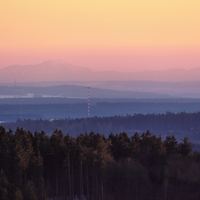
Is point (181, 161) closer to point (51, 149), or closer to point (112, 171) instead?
point (112, 171)

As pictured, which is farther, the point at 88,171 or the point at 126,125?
the point at 126,125

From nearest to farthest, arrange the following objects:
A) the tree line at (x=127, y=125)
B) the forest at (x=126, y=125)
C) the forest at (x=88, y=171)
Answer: the forest at (x=88, y=171)
the forest at (x=126, y=125)
the tree line at (x=127, y=125)

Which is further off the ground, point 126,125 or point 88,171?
point 88,171

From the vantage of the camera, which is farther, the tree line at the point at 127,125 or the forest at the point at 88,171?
the tree line at the point at 127,125

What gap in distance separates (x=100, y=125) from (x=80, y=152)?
9956 centimetres

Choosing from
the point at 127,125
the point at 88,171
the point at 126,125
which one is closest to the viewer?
the point at 88,171

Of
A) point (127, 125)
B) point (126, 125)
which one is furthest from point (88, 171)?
point (126, 125)

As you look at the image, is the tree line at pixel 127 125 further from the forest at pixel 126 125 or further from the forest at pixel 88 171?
the forest at pixel 88 171

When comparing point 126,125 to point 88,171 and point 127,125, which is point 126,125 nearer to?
point 127,125

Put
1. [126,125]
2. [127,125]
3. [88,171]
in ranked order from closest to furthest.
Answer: [88,171] → [127,125] → [126,125]

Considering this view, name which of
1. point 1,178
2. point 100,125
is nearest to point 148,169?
point 1,178

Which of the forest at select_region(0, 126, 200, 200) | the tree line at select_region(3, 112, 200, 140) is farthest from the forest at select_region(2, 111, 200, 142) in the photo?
the forest at select_region(0, 126, 200, 200)

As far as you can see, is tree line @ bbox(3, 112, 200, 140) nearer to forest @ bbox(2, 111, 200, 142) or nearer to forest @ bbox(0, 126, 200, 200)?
forest @ bbox(2, 111, 200, 142)

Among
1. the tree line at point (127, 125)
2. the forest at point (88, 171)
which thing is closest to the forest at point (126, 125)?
the tree line at point (127, 125)
